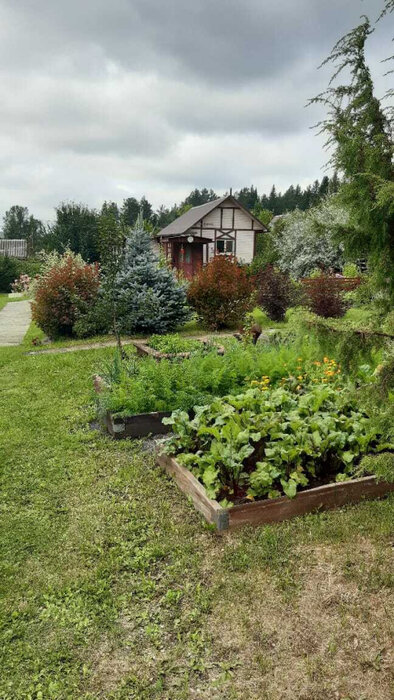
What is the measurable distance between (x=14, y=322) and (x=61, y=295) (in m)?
5.35

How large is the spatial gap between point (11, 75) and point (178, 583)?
742 cm

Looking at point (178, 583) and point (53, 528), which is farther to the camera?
point (53, 528)

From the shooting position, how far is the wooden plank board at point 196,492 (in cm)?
304

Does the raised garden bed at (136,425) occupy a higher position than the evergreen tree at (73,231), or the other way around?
the evergreen tree at (73,231)

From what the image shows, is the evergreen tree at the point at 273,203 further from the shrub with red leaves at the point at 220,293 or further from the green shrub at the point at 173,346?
the green shrub at the point at 173,346

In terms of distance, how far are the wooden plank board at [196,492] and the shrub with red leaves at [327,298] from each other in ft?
26.2

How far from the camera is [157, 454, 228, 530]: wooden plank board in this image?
3039 millimetres

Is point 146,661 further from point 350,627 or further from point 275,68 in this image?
point 275,68

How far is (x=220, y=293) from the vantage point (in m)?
11.0

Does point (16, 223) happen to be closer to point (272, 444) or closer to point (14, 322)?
point (14, 322)

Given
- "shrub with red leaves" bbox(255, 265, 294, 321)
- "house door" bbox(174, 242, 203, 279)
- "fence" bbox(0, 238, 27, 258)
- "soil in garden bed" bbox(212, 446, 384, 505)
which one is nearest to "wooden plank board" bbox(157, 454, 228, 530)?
"soil in garden bed" bbox(212, 446, 384, 505)

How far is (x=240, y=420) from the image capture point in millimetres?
3885

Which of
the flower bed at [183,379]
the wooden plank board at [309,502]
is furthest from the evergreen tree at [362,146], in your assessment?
the flower bed at [183,379]

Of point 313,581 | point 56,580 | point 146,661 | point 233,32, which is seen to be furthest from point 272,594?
point 233,32
